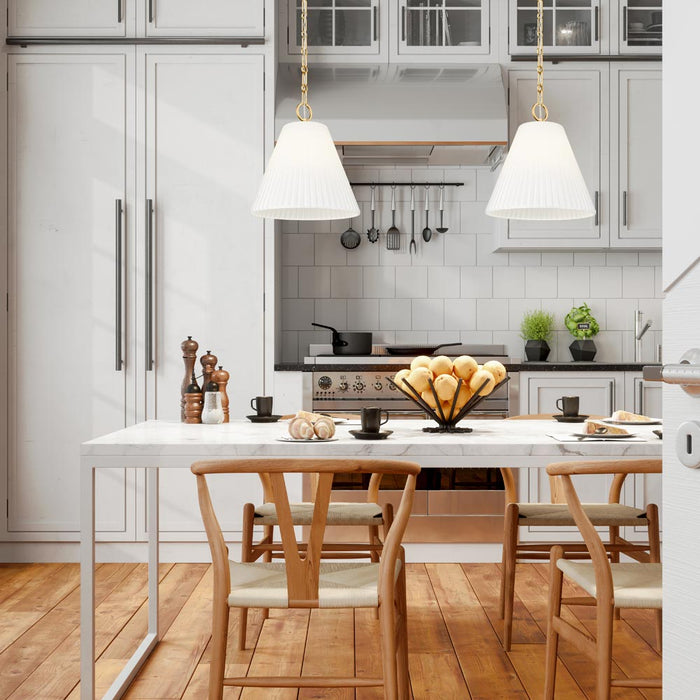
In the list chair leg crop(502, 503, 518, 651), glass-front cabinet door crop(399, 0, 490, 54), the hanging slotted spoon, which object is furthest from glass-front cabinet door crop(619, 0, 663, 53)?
chair leg crop(502, 503, 518, 651)

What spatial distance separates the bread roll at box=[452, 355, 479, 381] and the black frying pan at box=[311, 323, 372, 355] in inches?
69.3

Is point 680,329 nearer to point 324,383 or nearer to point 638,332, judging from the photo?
point 324,383

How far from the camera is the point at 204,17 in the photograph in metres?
3.82

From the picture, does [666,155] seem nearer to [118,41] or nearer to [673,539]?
[673,539]

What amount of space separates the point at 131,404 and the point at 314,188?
6.45 ft

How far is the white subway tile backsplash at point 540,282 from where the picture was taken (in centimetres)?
452

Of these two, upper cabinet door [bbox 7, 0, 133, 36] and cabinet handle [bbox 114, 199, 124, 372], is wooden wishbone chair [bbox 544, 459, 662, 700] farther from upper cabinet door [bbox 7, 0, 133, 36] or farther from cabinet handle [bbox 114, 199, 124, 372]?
upper cabinet door [bbox 7, 0, 133, 36]

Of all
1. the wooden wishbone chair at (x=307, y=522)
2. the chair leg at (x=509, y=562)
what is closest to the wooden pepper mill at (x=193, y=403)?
the wooden wishbone chair at (x=307, y=522)

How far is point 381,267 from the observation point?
4.54 metres

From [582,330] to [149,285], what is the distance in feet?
7.47

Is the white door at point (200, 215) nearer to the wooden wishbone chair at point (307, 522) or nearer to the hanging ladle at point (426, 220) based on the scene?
the hanging ladle at point (426, 220)

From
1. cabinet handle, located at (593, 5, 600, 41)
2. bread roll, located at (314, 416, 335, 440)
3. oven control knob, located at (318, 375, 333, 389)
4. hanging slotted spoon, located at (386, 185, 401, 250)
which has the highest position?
cabinet handle, located at (593, 5, 600, 41)

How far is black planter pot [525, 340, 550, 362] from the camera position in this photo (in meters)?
4.36

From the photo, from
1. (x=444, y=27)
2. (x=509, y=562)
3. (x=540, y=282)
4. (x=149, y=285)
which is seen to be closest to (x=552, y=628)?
(x=509, y=562)
